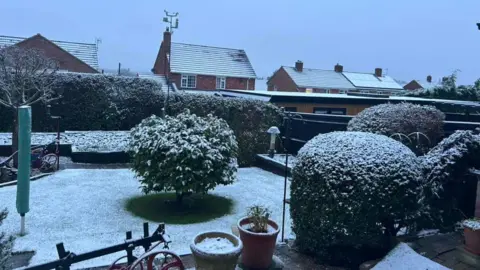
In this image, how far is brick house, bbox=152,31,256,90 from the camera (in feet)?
96.5

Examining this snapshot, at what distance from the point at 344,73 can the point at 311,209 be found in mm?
37605

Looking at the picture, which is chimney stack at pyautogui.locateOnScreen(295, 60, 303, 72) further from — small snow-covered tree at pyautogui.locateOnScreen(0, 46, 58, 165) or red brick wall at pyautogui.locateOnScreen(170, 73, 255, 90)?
small snow-covered tree at pyautogui.locateOnScreen(0, 46, 58, 165)

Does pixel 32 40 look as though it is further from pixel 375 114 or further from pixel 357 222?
pixel 357 222

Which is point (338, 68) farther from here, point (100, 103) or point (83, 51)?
point (100, 103)

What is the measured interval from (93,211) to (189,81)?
23932 millimetres

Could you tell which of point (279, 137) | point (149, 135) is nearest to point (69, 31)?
point (279, 137)

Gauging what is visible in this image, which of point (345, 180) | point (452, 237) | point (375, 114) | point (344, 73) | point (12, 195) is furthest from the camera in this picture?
point (344, 73)

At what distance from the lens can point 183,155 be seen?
21.2 feet

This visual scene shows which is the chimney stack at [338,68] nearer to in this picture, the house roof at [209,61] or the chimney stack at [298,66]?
the chimney stack at [298,66]

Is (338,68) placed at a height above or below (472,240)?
above

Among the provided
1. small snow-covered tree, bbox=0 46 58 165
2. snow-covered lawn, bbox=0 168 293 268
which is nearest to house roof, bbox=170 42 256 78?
small snow-covered tree, bbox=0 46 58 165

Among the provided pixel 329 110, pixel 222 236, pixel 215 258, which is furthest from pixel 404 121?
pixel 329 110

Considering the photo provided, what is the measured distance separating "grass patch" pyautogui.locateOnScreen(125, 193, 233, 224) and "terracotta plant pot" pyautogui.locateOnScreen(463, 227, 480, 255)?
3.95 meters

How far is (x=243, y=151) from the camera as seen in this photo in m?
11.5
